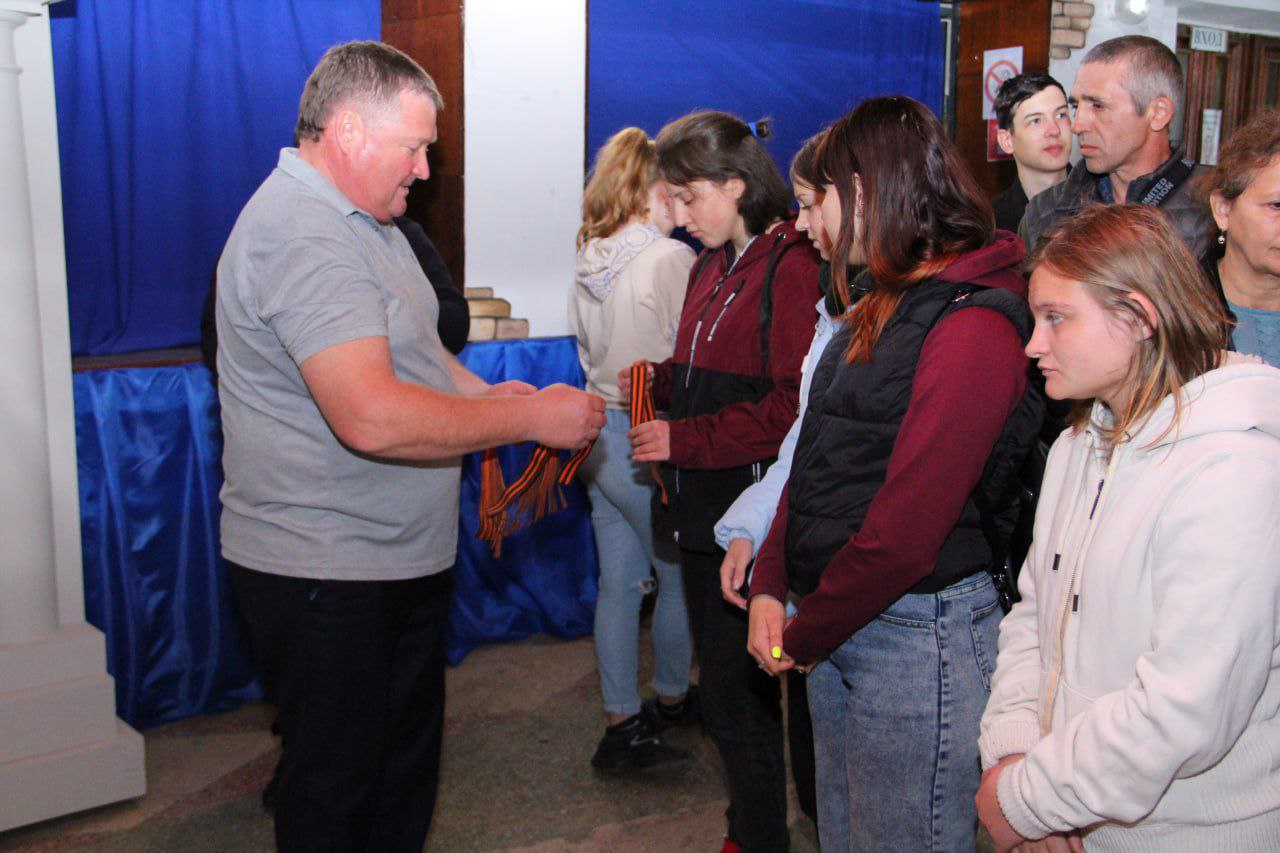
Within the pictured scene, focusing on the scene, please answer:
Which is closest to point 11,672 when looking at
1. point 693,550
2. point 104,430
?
point 104,430

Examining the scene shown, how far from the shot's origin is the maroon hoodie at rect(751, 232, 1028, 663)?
5.07ft

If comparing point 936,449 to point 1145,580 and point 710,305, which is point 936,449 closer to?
point 1145,580

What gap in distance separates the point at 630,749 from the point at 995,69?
12.9 ft

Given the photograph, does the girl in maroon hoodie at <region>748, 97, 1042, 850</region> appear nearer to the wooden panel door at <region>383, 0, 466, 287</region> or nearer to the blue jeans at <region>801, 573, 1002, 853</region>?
the blue jeans at <region>801, 573, 1002, 853</region>

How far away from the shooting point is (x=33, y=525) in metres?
2.96

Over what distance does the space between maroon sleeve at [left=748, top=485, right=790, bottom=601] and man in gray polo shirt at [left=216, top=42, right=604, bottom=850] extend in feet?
1.44

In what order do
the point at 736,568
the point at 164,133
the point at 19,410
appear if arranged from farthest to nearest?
the point at 164,133, the point at 19,410, the point at 736,568

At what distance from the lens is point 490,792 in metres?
3.17

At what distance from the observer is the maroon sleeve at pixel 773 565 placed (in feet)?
6.13

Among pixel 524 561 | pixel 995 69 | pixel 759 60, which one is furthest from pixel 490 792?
pixel 995 69

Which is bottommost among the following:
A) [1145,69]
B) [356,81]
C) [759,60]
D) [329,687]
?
[329,687]

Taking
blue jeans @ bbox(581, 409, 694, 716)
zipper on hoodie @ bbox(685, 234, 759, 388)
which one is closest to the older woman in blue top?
zipper on hoodie @ bbox(685, 234, 759, 388)

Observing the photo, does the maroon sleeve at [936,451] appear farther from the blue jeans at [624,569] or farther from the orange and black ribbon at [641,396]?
the blue jeans at [624,569]

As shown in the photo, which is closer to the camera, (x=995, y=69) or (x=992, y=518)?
(x=992, y=518)
